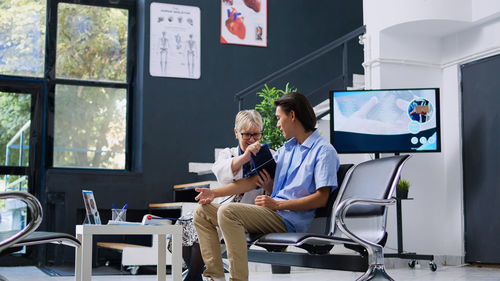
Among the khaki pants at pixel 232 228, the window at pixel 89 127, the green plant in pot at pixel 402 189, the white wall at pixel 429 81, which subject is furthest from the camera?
the window at pixel 89 127

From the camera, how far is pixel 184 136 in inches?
283

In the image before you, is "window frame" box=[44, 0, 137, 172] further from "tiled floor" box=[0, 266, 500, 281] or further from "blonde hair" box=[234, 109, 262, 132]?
"blonde hair" box=[234, 109, 262, 132]

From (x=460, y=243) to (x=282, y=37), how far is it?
3.16 meters

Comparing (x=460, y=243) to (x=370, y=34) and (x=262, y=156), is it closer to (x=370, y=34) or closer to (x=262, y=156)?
(x=370, y=34)

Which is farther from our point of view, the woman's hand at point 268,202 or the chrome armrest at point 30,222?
the woman's hand at point 268,202

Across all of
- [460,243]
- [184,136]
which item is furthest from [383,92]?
[184,136]

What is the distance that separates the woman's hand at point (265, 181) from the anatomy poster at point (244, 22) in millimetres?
4135

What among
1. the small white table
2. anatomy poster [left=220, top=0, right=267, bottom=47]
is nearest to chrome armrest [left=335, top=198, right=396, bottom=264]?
the small white table

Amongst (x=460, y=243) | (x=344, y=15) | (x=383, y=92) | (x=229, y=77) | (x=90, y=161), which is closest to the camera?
(x=383, y=92)

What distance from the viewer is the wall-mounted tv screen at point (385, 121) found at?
5.81 m

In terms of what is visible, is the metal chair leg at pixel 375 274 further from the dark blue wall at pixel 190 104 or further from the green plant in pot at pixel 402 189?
the dark blue wall at pixel 190 104


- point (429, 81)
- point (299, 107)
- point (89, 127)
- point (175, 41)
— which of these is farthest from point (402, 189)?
point (89, 127)

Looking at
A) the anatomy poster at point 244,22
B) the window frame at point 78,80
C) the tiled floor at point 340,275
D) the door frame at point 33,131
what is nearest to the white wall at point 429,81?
the tiled floor at point 340,275

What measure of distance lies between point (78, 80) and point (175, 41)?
3.78 ft
